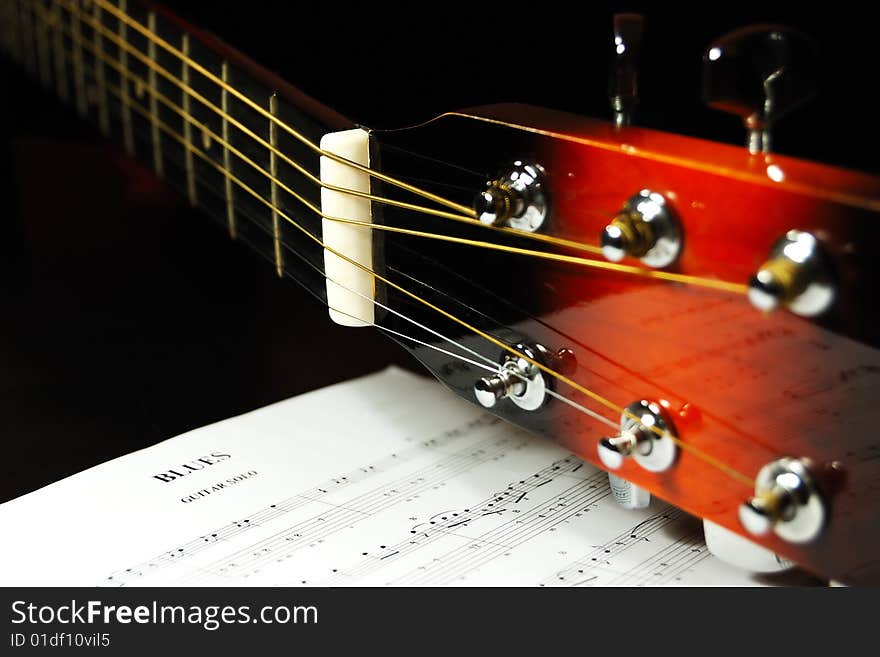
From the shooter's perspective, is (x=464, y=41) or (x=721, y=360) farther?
(x=464, y=41)

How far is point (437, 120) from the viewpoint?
1.78 feet

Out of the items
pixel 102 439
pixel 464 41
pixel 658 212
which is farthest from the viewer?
pixel 464 41

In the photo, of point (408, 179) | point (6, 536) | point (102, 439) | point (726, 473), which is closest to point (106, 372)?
point (102, 439)

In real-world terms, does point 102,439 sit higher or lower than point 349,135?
lower

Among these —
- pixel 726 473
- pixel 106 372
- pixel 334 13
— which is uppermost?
pixel 334 13

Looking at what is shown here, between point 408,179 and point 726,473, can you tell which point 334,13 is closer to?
point 408,179

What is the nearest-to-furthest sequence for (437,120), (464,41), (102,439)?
(437,120) < (102,439) < (464,41)

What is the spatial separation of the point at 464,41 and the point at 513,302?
0.37 meters

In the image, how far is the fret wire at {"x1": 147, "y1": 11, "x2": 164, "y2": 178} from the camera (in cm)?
84

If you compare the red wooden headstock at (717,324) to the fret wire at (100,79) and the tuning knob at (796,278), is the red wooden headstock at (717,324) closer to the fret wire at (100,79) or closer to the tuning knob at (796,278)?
the tuning knob at (796,278)

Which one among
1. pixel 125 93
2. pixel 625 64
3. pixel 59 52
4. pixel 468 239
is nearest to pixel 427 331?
pixel 468 239

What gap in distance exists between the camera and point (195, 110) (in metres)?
0.80

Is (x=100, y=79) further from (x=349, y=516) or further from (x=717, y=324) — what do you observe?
(x=717, y=324)

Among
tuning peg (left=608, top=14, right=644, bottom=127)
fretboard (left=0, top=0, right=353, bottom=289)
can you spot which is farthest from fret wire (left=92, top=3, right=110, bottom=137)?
tuning peg (left=608, top=14, right=644, bottom=127)
